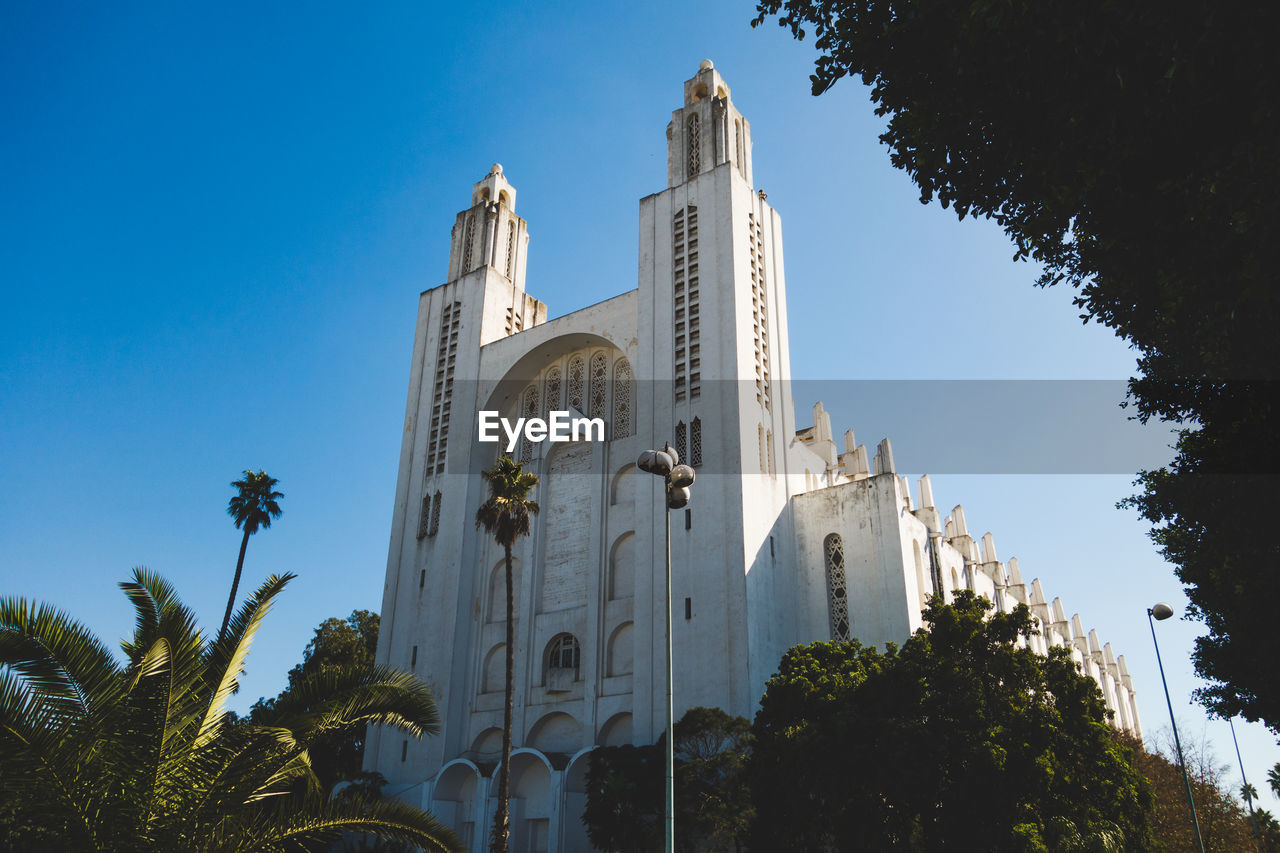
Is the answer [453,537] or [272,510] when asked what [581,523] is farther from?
[272,510]

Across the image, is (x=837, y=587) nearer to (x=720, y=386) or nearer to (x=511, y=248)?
(x=720, y=386)

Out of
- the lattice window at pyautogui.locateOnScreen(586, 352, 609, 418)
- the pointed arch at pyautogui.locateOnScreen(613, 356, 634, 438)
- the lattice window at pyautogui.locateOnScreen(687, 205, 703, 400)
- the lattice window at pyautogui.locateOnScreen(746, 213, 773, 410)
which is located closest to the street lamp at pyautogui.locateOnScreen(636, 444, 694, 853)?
the lattice window at pyautogui.locateOnScreen(687, 205, 703, 400)

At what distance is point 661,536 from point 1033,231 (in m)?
18.5

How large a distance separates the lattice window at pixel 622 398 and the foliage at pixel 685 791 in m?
12.9

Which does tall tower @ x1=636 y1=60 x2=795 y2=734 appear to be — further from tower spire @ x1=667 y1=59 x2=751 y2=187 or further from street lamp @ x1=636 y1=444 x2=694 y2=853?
street lamp @ x1=636 y1=444 x2=694 y2=853

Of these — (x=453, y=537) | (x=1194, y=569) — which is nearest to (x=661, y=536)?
(x=453, y=537)

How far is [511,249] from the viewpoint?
41.8 m

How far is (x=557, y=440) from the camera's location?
34.2 meters

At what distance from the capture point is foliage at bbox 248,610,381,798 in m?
33.6

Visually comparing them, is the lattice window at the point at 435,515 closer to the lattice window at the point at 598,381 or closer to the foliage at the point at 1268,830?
the lattice window at the point at 598,381

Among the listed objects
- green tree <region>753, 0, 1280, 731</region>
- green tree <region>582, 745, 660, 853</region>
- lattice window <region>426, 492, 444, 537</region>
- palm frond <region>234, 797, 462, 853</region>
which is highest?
lattice window <region>426, 492, 444, 537</region>

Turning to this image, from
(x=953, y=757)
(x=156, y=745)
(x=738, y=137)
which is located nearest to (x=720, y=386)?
(x=738, y=137)

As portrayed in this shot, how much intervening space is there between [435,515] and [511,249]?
13.4 meters

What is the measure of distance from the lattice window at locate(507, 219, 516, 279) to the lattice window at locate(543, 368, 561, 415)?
6.86m
